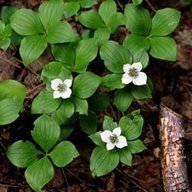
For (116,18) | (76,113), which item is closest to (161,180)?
(76,113)

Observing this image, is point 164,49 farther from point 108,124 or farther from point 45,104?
point 45,104

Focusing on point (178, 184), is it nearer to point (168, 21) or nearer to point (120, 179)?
point (120, 179)

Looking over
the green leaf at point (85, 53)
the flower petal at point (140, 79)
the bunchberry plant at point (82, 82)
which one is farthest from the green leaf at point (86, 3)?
the flower petal at point (140, 79)

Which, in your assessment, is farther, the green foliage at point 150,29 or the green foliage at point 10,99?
the green foliage at point 150,29

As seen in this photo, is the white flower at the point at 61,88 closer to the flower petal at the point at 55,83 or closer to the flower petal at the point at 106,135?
the flower petal at the point at 55,83

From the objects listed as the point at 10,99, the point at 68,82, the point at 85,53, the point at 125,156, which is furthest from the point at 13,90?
the point at 125,156

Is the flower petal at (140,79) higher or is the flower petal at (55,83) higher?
the flower petal at (55,83)

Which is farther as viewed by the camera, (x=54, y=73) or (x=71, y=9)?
(x=71, y=9)

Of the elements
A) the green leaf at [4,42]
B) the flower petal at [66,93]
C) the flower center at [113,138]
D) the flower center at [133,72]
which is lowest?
the flower center at [113,138]
